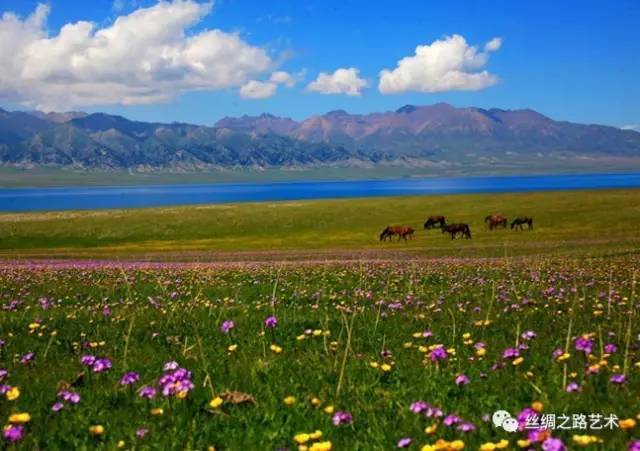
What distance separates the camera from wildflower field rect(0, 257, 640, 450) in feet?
19.1

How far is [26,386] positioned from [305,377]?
355cm

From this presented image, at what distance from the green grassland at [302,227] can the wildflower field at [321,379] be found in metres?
50.4

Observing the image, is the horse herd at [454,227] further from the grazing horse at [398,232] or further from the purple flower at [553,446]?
the purple flower at [553,446]

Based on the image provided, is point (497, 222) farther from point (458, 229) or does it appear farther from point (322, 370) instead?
point (322, 370)

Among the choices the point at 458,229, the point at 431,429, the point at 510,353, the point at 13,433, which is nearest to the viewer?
the point at 431,429

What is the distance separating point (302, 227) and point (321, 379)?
79044mm

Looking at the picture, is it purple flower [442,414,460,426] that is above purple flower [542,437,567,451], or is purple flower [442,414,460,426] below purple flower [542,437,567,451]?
below

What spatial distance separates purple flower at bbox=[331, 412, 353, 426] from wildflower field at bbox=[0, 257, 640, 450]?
0.02m

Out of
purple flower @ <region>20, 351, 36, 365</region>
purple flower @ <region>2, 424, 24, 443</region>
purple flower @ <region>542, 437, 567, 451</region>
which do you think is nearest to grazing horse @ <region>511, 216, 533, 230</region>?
purple flower @ <region>20, 351, 36, 365</region>

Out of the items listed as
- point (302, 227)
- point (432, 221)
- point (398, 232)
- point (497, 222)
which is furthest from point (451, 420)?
point (302, 227)

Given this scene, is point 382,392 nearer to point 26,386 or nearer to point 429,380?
point 429,380

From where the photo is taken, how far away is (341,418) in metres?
5.99

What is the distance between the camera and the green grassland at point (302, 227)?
223ft

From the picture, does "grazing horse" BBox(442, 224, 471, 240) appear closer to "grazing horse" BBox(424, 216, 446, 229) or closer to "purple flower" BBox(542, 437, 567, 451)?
"grazing horse" BBox(424, 216, 446, 229)
